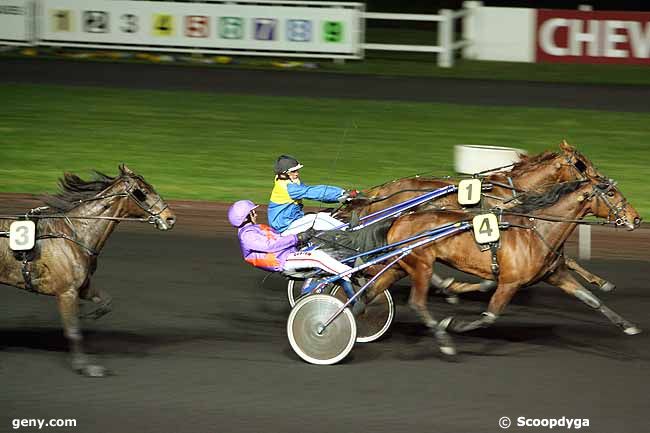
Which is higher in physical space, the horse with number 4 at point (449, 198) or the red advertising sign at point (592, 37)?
the red advertising sign at point (592, 37)

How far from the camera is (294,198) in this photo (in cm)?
777

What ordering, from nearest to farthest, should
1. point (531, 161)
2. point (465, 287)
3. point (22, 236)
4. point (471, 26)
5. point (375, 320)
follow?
point (22, 236) → point (375, 320) → point (465, 287) → point (531, 161) → point (471, 26)

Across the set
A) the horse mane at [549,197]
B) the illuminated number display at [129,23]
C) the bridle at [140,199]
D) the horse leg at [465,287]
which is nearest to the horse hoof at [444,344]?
the horse leg at [465,287]

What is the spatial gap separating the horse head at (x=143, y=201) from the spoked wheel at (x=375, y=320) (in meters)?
1.62

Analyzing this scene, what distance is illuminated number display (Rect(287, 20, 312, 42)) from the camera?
796 inches

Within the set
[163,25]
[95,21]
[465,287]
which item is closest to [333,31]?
[163,25]

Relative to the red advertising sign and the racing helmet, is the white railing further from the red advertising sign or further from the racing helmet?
the racing helmet

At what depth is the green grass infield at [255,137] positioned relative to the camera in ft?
42.1

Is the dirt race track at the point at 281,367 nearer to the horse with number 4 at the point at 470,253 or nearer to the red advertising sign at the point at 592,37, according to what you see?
the horse with number 4 at the point at 470,253

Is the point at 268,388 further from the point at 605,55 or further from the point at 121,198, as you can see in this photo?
the point at 605,55

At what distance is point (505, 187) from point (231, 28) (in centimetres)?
1313

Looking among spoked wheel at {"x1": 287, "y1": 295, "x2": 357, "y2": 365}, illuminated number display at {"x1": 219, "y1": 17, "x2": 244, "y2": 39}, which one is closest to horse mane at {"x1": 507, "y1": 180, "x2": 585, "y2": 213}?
spoked wheel at {"x1": 287, "y1": 295, "x2": 357, "y2": 365}

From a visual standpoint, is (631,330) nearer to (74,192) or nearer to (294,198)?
(294,198)

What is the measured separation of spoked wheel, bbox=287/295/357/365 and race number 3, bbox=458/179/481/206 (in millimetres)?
1495
